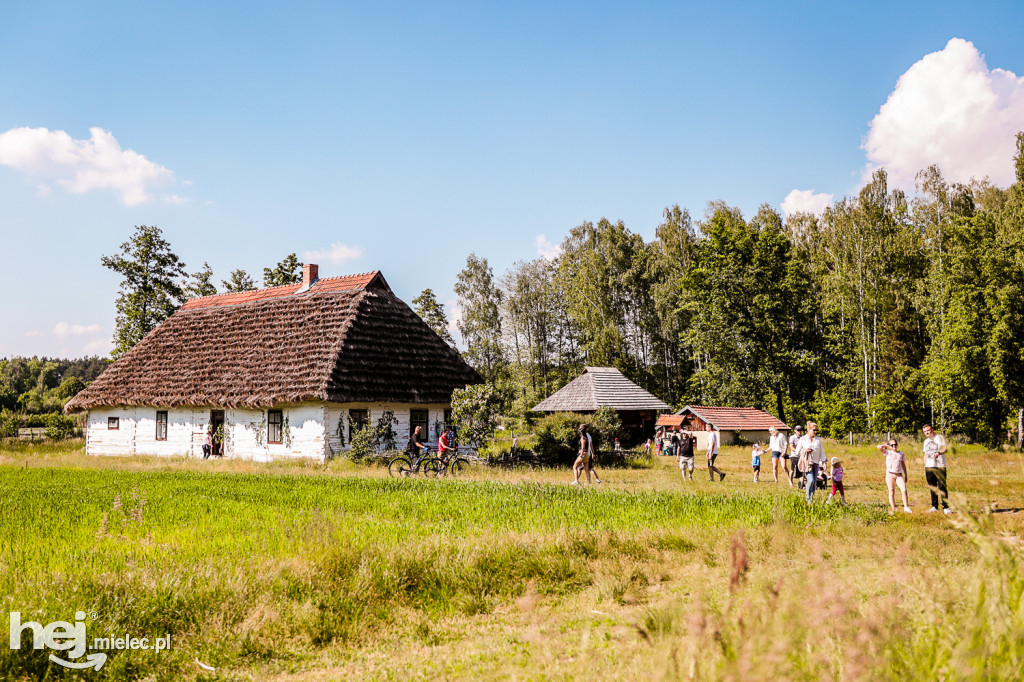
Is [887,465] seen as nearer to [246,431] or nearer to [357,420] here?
[357,420]

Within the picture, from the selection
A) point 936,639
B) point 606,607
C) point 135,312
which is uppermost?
point 135,312

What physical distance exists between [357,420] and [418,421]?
2.88m

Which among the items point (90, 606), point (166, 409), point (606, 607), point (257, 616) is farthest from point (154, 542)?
point (166, 409)

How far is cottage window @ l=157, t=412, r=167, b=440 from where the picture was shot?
28.4 meters

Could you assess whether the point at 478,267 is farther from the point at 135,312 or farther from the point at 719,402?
the point at 135,312

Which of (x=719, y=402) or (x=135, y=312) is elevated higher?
(x=135, y=312)

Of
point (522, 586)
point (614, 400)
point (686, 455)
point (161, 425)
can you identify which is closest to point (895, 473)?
point (686, 455)

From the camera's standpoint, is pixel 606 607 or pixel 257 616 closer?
pixel 257 616

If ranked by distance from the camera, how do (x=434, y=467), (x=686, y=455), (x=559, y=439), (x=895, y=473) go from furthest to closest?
(x=559, y=439), (x=434, y=467), (x=686, y=455), (x=895, y=473)

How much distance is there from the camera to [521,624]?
6.43 m

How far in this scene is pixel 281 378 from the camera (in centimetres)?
2475

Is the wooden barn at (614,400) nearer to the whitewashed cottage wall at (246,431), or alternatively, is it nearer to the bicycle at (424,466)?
the whitewashed cottage wall at (246,431)

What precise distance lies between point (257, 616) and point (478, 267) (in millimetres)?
43732

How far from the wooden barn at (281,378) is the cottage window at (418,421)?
0.05 m
